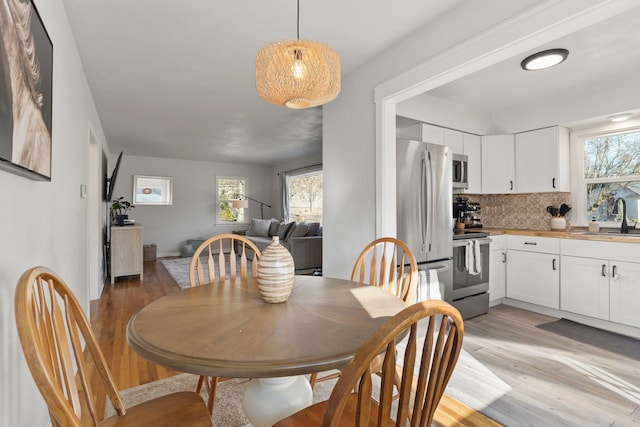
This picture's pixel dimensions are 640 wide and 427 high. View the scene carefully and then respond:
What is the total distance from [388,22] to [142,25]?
1.64 meters

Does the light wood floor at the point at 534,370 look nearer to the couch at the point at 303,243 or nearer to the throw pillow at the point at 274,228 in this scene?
the couch at the point at 303,243

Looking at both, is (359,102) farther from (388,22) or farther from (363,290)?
(363,290)

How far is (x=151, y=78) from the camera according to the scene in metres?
3.03

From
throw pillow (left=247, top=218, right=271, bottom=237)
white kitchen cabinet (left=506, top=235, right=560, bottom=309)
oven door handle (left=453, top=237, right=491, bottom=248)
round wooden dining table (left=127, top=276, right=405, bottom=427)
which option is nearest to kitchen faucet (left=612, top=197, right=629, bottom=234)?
white kitchen cabinet (left=506, top=235, right=560, bottom=309)

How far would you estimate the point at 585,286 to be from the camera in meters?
3.06

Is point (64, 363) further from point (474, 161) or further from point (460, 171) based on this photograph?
point (474, 161)

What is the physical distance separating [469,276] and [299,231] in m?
3.15

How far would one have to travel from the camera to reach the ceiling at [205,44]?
1989 mm

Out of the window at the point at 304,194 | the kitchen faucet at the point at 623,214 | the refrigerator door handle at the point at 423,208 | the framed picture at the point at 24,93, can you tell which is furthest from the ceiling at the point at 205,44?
the kitchen faucet at the point at 623,214

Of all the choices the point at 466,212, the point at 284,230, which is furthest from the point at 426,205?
the point at 284,230

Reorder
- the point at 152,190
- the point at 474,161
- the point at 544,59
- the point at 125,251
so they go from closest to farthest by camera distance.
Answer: the point at 544,59 < the point at 474,161 < the point at 125,251 < the point at 152,190

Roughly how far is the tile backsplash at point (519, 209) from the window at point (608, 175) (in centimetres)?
21

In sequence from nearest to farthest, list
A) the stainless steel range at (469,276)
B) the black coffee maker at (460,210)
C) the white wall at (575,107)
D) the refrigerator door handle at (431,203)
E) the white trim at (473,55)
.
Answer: the white trim at (473,55) → the refrigerator door handle at (431,203) → the white wall at (575,107) → the stainless steel range at (469,276) → the black coffee maker at (460,210)

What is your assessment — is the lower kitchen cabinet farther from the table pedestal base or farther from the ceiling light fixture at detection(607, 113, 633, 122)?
the table pedestal base
